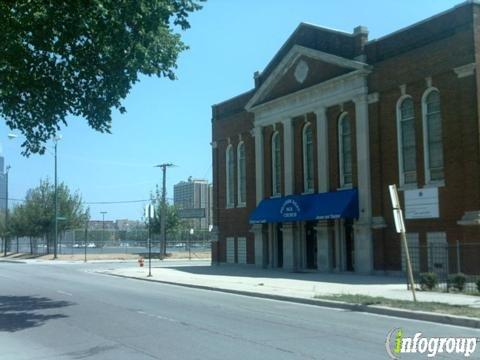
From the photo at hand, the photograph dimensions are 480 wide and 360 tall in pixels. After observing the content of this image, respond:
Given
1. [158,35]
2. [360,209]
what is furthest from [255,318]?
[360,209]

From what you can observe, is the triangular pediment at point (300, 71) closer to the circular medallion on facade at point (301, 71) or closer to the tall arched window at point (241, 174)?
the circular medallion on facade at point (301, 71)

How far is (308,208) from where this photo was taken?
1222 inches

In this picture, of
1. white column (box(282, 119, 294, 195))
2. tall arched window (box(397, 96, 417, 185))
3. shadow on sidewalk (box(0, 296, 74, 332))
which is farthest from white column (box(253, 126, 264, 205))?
shadow on sidewalk (box(0, 296, 74, 332))

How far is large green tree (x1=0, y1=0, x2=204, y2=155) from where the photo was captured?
1503 cm

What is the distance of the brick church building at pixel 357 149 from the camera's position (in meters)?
24.4

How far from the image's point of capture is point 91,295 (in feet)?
66.5

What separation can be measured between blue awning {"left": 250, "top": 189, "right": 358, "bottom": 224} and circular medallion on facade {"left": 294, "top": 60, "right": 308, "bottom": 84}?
6.12m

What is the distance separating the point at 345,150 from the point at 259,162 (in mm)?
6863

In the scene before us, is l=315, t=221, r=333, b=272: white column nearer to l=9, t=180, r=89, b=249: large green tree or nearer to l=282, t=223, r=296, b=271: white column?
l=282, t=223, r=296, b=271: white column

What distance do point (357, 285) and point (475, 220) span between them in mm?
5023

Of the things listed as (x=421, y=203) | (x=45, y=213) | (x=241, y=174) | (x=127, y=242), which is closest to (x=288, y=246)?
(x=241, y=174)

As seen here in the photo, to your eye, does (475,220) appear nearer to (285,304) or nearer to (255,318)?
(285,304)

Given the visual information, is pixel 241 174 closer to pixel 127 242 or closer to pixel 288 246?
pixel 288 246

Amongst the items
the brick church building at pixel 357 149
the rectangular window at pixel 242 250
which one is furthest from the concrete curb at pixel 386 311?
the rectangular window at pixel 242 250
